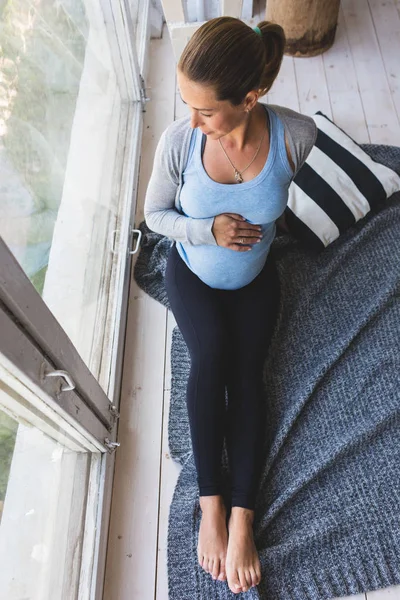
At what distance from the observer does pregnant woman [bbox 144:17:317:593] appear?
765 mm

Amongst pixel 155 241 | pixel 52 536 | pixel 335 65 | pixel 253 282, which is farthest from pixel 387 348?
pixel 335 65

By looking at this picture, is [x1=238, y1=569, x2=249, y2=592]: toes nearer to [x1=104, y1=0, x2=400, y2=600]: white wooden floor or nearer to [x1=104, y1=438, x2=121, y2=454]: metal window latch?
[x1=104, y1=0, x2=400, y2=600]: white wooden floor

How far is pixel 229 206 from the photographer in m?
0.96

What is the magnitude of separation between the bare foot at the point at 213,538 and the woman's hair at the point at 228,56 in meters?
0.78

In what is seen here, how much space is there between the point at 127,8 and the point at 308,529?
4.77 ft

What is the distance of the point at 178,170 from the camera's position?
94cm

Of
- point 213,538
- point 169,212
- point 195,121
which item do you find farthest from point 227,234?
point 213,538

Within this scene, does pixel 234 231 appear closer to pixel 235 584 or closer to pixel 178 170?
pixel 178 170

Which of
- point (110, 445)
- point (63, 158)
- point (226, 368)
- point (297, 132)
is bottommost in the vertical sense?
point (110, 445)

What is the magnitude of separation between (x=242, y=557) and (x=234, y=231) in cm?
64

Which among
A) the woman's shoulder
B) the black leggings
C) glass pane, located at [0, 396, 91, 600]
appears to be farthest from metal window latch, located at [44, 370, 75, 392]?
the woman's shoulder

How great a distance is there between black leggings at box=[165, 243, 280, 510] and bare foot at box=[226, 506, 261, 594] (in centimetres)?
4

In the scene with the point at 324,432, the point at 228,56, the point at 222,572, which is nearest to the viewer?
the point at 228,56

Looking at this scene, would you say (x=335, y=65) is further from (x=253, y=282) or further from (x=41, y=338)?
(x=41, y=338)
